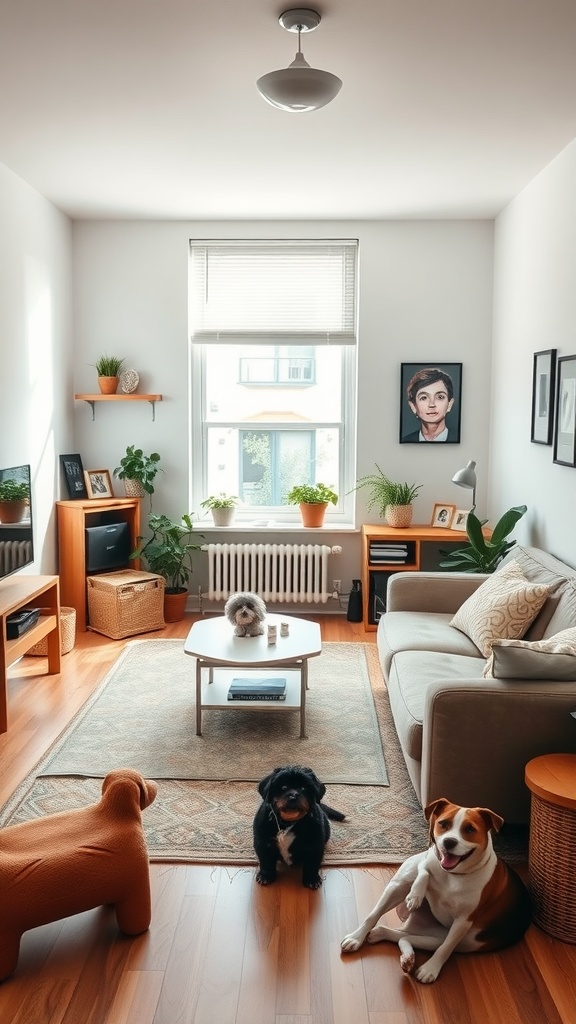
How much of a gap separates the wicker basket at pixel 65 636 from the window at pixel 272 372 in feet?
4.78

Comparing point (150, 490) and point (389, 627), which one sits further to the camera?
point (150, 490)

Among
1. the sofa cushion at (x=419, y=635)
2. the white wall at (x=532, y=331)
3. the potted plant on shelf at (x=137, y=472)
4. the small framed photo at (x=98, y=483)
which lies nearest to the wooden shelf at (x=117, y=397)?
the potted plant on shelf at (x=137, y=472)

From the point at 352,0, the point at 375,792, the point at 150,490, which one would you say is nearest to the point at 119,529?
the point at 150,490

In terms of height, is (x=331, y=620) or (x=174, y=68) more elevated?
(x=174, y=68)

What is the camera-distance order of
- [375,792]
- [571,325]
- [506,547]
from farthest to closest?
[506,547], [571,325], [375,792]

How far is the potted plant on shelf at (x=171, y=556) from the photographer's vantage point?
18.4 ft

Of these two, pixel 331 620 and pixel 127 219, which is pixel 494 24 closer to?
pixel 127 219

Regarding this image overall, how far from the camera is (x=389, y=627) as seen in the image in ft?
13.3

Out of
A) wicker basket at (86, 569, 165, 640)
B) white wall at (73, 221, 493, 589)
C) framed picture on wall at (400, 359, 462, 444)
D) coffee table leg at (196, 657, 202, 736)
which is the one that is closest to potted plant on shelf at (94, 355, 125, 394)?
white wall at (73, 221, 493, 589)

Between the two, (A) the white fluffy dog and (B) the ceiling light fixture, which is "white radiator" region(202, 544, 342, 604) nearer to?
(A) the white fluffy dog

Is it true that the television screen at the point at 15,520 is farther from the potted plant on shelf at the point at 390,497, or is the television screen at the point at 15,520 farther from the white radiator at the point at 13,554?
the potted plant on shelf at the point at 390,497

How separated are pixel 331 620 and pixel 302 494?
876 millimetres

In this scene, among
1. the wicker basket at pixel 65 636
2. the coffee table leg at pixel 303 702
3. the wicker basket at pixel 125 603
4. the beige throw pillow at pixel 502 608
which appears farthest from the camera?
the wicker basket at pixel 125 603

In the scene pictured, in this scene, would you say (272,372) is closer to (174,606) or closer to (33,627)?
(174,606)
